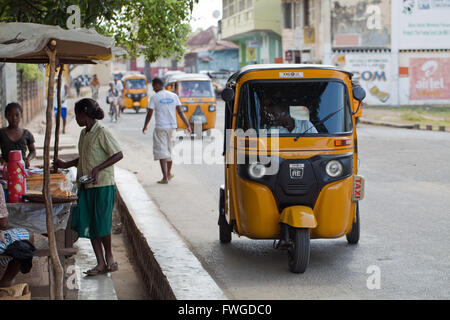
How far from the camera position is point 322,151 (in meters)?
7.15

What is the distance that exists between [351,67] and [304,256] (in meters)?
33.4

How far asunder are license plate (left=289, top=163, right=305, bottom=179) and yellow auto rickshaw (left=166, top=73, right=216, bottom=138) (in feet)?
51.2

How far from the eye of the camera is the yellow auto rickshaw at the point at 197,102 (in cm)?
2325

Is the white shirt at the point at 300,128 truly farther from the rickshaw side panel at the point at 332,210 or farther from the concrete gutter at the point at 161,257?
the concrete gutter at the point at 161,257

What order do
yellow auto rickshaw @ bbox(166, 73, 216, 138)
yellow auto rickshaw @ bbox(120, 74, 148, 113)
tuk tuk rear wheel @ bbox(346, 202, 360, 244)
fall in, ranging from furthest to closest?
yellow auto rickshaw @ bbox(120, 74, 148, 113), yellow auto rickshaw @ bbox(166, 73, 216, 138), tuk tuk rear wheel @ bbox(346, 202, 360, 244)

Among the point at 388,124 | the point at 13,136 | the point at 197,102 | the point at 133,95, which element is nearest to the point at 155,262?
the point at 13,136

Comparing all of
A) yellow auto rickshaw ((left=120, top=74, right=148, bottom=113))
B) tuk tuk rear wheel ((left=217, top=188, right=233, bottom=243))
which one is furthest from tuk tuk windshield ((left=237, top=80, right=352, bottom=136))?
yellow auto rickshaw ((left=120, top=74, right=148, bottom=113))

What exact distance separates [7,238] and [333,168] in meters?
3.07

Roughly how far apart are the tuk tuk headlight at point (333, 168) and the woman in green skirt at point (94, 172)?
6.54 feet

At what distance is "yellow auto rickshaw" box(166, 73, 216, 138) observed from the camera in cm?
2325

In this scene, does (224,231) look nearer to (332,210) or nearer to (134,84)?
(332,210)

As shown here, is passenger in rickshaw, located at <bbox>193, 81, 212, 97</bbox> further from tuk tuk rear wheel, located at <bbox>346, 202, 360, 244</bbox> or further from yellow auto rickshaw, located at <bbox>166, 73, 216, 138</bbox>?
tuk tuk rear wheel, located at <bbox>346, 202, 360, 244</bbox>
